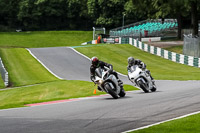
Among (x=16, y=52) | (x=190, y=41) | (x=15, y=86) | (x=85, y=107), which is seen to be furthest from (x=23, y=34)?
(x=85, y=107)

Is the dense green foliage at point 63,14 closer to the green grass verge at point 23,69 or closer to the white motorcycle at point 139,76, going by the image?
the green grass verge at point 23,69

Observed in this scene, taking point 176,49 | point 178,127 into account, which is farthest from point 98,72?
point 176,49

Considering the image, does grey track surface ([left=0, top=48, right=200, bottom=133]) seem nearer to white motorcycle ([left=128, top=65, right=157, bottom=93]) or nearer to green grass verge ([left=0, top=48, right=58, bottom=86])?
white motorcycle ([left=128, top=65, right=157, bottom=93])

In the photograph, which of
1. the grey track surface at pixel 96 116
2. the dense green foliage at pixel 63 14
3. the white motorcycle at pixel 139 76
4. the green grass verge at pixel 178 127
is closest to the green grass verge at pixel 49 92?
the white motorcycle at pixel 139 76

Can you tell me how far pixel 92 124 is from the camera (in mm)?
9039

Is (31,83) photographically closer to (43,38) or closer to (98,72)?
(98,72)

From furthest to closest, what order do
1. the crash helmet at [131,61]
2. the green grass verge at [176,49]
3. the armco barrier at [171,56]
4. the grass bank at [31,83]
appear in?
the green grass verge at [176,49]
the armco barrier at [171,56]
the grass bank at [31,83]
the crash helmet at [131,61]

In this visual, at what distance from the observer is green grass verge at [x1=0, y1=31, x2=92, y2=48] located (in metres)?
69.7

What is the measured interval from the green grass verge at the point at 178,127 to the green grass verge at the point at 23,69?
18.7m

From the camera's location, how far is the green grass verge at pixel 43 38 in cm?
6972

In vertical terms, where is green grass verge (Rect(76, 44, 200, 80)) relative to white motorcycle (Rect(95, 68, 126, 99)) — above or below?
below

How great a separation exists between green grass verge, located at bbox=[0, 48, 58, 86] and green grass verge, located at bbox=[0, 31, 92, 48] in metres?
23.8

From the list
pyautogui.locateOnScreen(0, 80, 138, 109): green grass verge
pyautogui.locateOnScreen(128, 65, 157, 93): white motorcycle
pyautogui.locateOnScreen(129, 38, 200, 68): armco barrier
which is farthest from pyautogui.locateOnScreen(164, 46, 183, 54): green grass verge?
pyautogui.locateOnScreen(128, 65, 157, 93): white motorcycle

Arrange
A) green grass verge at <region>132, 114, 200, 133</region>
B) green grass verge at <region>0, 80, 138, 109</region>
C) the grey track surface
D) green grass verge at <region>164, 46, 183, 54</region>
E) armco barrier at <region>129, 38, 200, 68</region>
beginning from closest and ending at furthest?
green grass verge at <region>132, 114, 200, 133</region>
the grey track surface
green grass verge at <region>0, 80, 138, 109</region>
armco barrier at <region>129, 38, 200, 68</region>
green grass verge at <region>164, 46, 183, 54</region>
